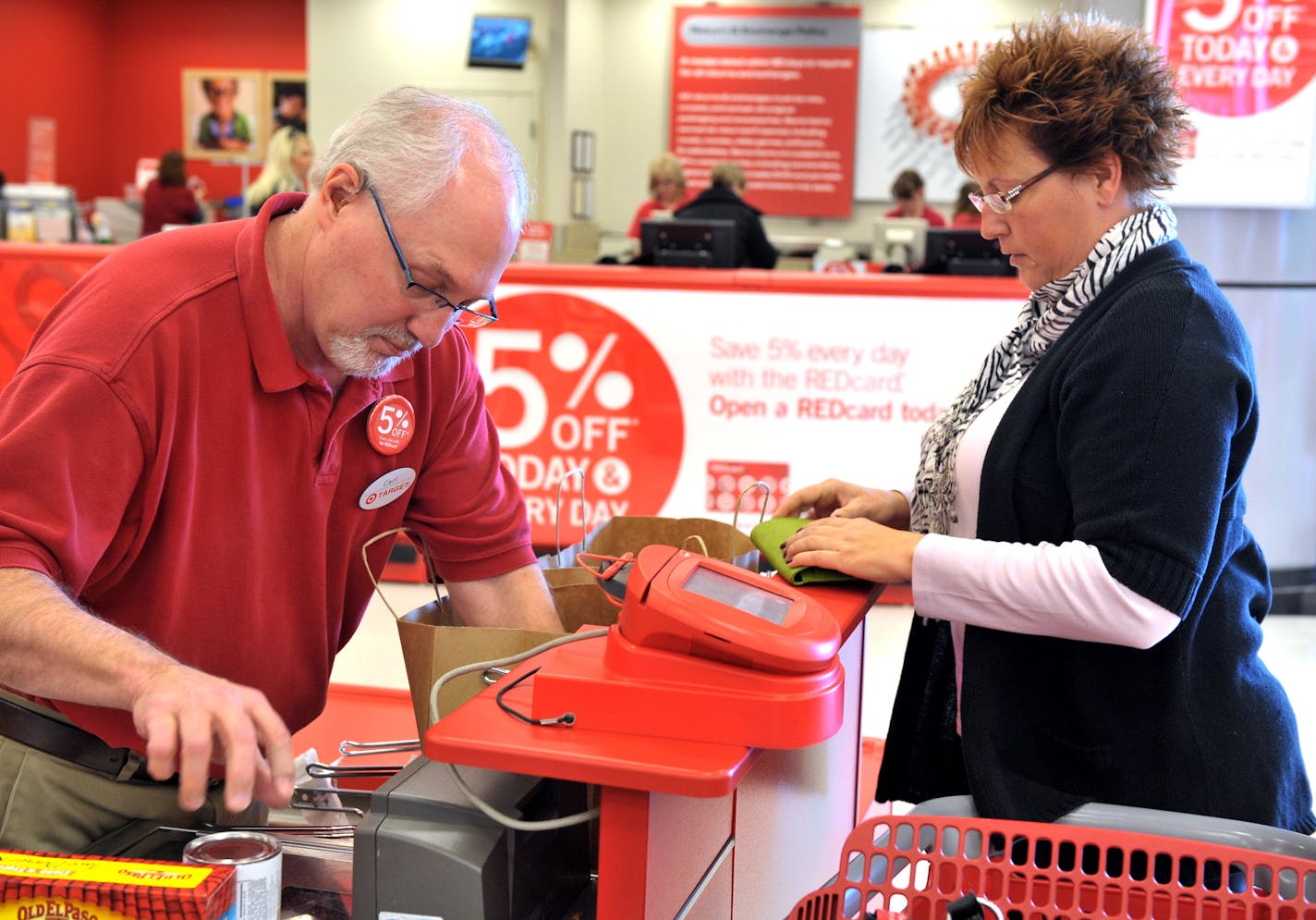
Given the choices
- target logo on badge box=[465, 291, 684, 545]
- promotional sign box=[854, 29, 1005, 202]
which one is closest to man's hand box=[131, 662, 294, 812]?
target logo on badge box=[465, 291, 684, 545]

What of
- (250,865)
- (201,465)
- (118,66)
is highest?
(118,66)

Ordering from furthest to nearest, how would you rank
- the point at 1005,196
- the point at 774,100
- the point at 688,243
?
the point at 774,100, the point at 688,243, the point at 1005,196

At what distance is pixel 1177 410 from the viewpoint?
133 cm

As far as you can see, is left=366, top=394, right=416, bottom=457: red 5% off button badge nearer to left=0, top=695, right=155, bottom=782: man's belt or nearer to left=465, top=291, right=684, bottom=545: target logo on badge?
left=0, top=695, right=155, bottom=782: man's belt

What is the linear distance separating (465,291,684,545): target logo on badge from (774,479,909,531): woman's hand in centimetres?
285

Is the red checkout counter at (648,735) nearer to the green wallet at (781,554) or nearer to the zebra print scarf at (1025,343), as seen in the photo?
the green wallet at (781,554)

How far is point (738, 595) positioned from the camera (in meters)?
1.21

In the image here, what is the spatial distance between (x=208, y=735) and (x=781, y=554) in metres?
0.76

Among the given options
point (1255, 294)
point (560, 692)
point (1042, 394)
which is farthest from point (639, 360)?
point (560, 692)

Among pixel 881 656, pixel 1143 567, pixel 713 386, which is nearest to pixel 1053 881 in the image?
pixel 1143 567

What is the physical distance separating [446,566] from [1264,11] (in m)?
4.06

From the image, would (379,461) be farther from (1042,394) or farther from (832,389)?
(832,389)

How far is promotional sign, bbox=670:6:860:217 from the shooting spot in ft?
32.9

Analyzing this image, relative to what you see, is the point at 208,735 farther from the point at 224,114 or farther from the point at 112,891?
the point at 224,114
